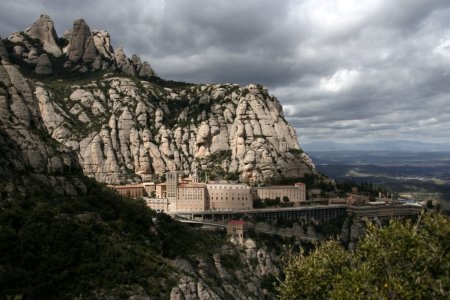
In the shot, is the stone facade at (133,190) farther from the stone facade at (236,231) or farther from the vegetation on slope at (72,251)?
the vegetation on slope at (72,251)

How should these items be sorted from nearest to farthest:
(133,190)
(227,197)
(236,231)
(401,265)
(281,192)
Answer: (401,265) < (236,231) < (227,197) < (133,190) < (281,192)

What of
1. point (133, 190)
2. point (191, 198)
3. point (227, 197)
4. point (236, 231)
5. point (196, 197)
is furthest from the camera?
point (133, 190)

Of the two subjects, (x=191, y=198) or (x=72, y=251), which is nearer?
(x=72, y=251)

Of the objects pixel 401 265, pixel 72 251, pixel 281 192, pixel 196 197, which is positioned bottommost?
pixel 72 251

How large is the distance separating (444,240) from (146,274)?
154 ft

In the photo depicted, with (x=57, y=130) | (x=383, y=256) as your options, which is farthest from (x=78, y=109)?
(x=383, y=256)

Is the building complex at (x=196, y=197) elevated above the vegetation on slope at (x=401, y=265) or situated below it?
below

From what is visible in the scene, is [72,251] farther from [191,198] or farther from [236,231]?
[191,198]

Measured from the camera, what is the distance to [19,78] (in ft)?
285

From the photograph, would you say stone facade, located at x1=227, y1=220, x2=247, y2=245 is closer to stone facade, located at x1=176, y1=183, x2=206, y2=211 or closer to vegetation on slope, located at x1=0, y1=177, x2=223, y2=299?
stone facade, located at x1=176, y1=183, x2=206, y2=211

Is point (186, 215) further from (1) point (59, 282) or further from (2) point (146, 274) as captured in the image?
(1) point (59, 282)

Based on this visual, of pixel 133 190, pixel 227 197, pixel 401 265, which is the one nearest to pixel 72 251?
pixel 401 265

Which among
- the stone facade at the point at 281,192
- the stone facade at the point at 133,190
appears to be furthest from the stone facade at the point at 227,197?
the stone facade at the point at 133,190

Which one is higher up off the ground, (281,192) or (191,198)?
(281,192)
